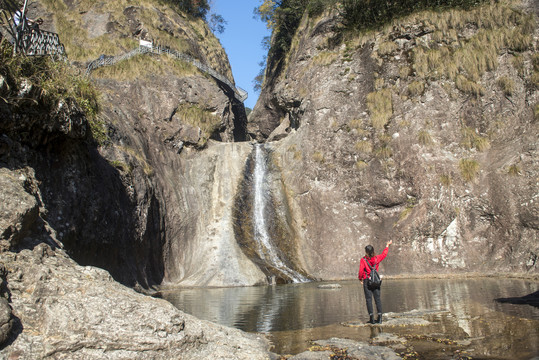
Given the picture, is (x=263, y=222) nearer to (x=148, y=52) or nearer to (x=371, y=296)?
(x=371, y=296)

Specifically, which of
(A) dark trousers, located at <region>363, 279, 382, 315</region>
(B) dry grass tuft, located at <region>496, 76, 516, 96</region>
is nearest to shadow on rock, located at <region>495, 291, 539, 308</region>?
(A) dark trousers, located at <region>363, 279, 382, 315</region>

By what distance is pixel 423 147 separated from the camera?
70.4 ft

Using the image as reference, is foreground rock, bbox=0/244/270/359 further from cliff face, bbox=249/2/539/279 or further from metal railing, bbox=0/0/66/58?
cliff face, bbox=249/2/539/279

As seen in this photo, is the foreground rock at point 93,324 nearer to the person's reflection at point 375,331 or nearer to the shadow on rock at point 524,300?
the person's reflection at point 375,331

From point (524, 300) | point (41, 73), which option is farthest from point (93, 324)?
point (524, 300)

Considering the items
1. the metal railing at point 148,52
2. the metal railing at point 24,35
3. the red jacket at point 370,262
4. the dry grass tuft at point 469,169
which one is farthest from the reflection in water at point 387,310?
the metal railing at point 148,52

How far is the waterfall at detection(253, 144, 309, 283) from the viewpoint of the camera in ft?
63.8

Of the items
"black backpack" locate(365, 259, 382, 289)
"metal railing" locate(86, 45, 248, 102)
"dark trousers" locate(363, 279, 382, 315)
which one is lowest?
"dark trousers" locate(363, 279, 382, 315)

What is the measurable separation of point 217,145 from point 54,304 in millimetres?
22018

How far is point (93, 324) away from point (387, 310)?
21.0 ft

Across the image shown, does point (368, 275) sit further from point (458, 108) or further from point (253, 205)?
point (458, 108)

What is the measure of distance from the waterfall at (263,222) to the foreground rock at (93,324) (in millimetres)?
13706

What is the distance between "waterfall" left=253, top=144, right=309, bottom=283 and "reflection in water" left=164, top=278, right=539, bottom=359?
22.7 ft

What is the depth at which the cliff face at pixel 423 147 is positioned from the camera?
60.3 feet
